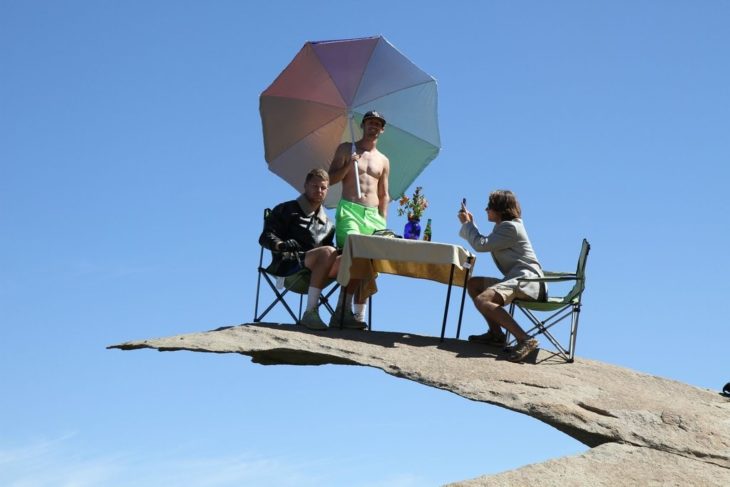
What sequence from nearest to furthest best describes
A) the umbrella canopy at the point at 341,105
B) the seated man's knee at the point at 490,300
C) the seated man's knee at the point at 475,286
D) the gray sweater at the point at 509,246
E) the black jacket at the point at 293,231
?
the seated man's knee at the point at 490,300, the gray sweater at the point at 509,246, the seated man's knee at the point at 475,286, the black jacket at the point at 293,231, the umbrella canopy at the point at 341,105

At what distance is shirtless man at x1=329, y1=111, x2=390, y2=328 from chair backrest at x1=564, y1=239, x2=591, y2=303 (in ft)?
5.56

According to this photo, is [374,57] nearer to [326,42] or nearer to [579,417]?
[326,42]

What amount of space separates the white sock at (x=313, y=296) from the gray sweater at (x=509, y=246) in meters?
1.26

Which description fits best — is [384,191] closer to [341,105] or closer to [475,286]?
[341,105]

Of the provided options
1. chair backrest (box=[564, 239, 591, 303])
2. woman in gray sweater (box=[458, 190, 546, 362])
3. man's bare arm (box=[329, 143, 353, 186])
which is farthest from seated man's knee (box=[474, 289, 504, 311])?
man's bare arm (box=[329, 143, 353, 186])

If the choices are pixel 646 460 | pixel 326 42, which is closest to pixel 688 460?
pixel 646 460

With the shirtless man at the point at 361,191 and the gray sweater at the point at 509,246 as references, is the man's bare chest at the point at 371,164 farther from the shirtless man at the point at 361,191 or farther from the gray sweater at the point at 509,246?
the gray sweater at the point at 509,246

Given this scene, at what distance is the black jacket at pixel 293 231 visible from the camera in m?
8.86

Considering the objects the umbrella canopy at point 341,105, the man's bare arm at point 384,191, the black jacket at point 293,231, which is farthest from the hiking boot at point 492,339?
the umbrella canopy at point 341,105

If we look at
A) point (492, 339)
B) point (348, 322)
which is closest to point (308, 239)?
point (348, 322)

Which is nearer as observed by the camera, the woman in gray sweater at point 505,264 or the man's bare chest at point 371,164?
the woman in gray sweater at point 505,264

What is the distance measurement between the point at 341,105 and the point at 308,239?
1505 mm

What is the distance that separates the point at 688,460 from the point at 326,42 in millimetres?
4747

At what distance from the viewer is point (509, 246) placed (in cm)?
855
